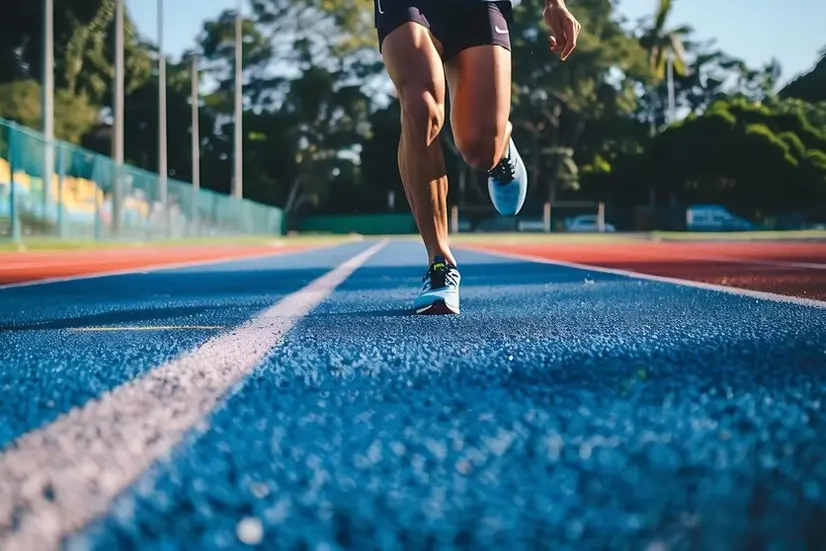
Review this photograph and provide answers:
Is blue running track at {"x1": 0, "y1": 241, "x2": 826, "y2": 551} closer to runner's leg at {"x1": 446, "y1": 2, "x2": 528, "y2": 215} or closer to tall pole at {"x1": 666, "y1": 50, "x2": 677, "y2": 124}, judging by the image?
runner's leg at {"x1": 446, "y1": 2, "x2": 528, "y2": 215}

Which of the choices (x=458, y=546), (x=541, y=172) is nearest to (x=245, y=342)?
(x=458, y=546)

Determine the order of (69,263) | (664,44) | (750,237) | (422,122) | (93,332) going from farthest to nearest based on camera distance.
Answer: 1. (664,44)
2. (750,237)
3. (69,263)
4. (422,122)
5. (93,332)

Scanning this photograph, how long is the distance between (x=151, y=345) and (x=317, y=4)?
145 ft

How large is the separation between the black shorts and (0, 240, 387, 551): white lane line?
207cm

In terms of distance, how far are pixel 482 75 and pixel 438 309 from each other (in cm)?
113

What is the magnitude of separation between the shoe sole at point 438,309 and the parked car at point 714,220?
1899 inches

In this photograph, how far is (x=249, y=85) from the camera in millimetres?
48000

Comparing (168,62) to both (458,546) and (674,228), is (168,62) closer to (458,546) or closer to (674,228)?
(674,228)

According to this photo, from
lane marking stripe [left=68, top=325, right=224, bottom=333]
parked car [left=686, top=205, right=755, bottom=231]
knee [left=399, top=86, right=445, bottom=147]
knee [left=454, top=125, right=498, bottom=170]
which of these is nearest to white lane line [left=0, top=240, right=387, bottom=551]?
lane marking stripe [left=68, top=325, right=224, bottom=333]

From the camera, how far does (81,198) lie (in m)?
18.1

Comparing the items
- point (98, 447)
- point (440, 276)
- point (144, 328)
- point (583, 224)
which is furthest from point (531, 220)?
point (98, 447)

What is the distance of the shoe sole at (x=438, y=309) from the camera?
3162 millimetres

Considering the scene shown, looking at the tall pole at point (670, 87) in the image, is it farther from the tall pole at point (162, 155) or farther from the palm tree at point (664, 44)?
the tall pole at point (162, 155)

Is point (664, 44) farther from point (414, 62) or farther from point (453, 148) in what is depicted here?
point (414, 62)
